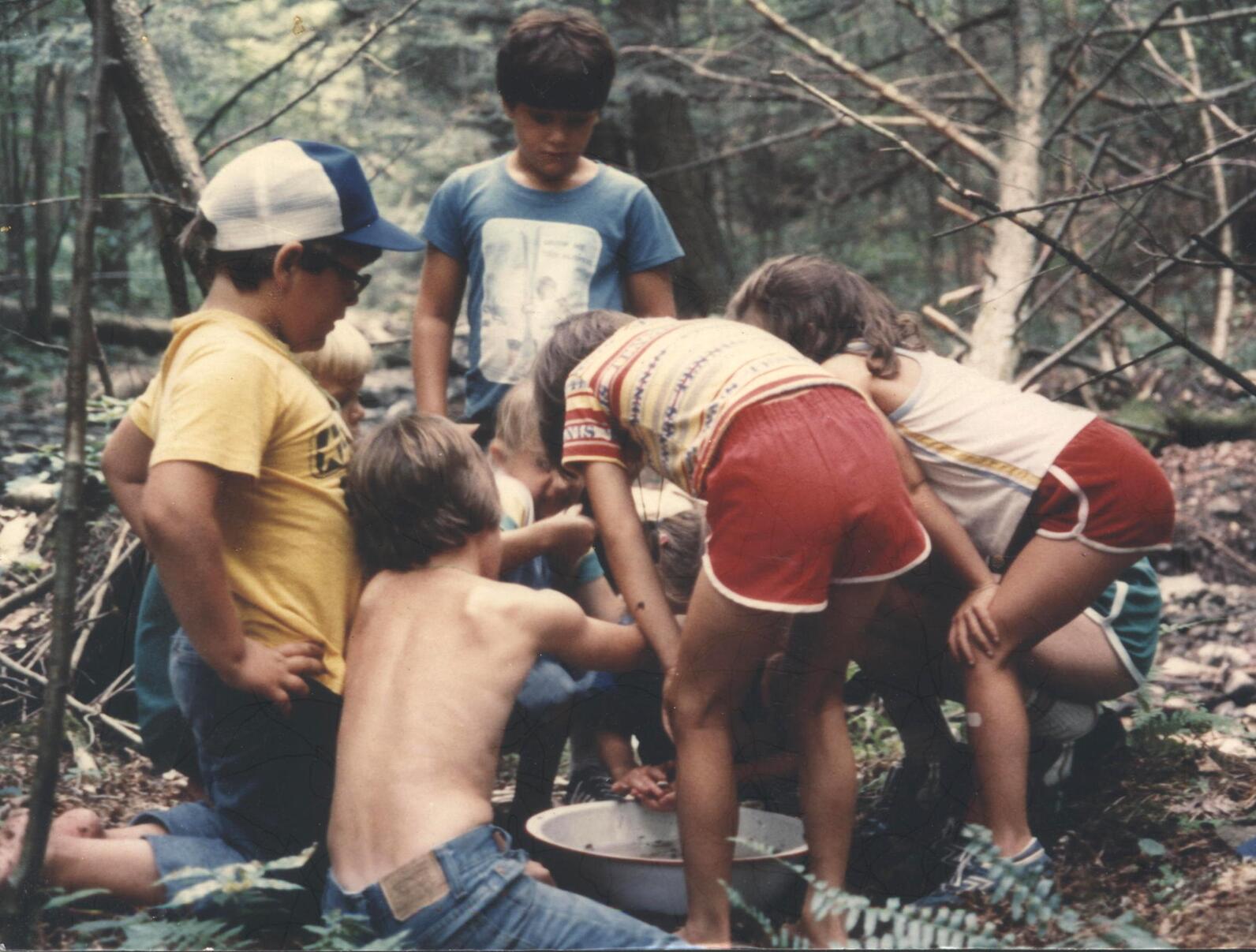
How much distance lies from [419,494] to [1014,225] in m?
3.44

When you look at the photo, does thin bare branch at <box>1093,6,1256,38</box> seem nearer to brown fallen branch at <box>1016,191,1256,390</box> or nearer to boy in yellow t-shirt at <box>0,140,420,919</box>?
brown fallen branch at <box>1016,191,1256,390</box>

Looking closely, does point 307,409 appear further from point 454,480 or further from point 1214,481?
point 1214,481

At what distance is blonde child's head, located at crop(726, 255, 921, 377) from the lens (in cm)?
268

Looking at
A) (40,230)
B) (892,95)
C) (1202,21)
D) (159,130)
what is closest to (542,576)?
(159,130)

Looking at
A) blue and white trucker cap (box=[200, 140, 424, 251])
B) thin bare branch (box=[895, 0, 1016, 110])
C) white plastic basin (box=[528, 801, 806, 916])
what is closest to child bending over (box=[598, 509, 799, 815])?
white plastic basin (box=[528, 801, 806, 916])

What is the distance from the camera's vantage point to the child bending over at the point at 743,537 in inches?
87.5

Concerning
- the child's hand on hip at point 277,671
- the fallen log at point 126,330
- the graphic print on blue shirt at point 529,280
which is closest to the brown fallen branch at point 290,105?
the graphic print on blue shirt at point 529,280

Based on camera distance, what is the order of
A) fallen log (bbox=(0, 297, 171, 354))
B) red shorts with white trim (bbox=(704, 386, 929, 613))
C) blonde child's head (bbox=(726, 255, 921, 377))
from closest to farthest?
red shorts with white trim (bbox=(704, 386, 929, 613)), blonde child's head (bbox=(726, 255, 921, 377)), fallen log (bbox=(0, 297, 171, 354))

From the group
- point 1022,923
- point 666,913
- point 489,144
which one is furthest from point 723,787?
point 489,144

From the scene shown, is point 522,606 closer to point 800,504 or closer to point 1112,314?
point 800,504

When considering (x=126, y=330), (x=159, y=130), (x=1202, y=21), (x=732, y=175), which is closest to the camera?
(x=159, y=130)

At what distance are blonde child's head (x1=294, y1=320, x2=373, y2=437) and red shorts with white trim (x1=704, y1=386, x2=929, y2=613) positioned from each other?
1306mm

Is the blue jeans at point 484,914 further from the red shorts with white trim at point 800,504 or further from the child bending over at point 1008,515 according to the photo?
the child bending over at point 1008,515

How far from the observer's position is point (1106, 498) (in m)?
2.49
